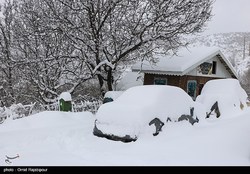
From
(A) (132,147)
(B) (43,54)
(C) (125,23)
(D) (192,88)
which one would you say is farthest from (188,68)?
(A) (132,147)

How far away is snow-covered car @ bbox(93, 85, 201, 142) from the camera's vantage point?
768cm

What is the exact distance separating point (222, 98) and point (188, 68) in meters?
4.05

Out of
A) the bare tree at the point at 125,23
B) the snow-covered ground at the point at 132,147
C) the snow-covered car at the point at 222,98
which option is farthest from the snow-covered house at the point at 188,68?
the snow-covered ground at the point at 132,147

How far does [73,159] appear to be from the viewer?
6105 millimetres

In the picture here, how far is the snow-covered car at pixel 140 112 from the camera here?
7676 millimetres

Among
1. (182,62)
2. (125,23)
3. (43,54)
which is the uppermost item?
(125,23)

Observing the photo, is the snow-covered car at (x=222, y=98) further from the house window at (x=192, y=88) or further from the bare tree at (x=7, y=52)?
the bare tree at (x=7, y=52)

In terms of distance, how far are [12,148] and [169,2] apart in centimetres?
1068

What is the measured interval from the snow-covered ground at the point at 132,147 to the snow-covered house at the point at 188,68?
10.7 meters

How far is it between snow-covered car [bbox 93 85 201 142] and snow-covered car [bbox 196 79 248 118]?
5.77m

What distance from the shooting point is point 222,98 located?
15.1 meters

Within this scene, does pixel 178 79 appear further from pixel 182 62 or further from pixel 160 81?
pixel 160 81

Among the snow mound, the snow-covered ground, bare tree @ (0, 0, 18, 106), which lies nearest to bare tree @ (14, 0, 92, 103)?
bare tree @ (0, 0, 18, 106)

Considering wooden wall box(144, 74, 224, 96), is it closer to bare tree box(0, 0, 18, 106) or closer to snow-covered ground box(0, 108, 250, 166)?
bare tree box(0, 0, 18, 106)
